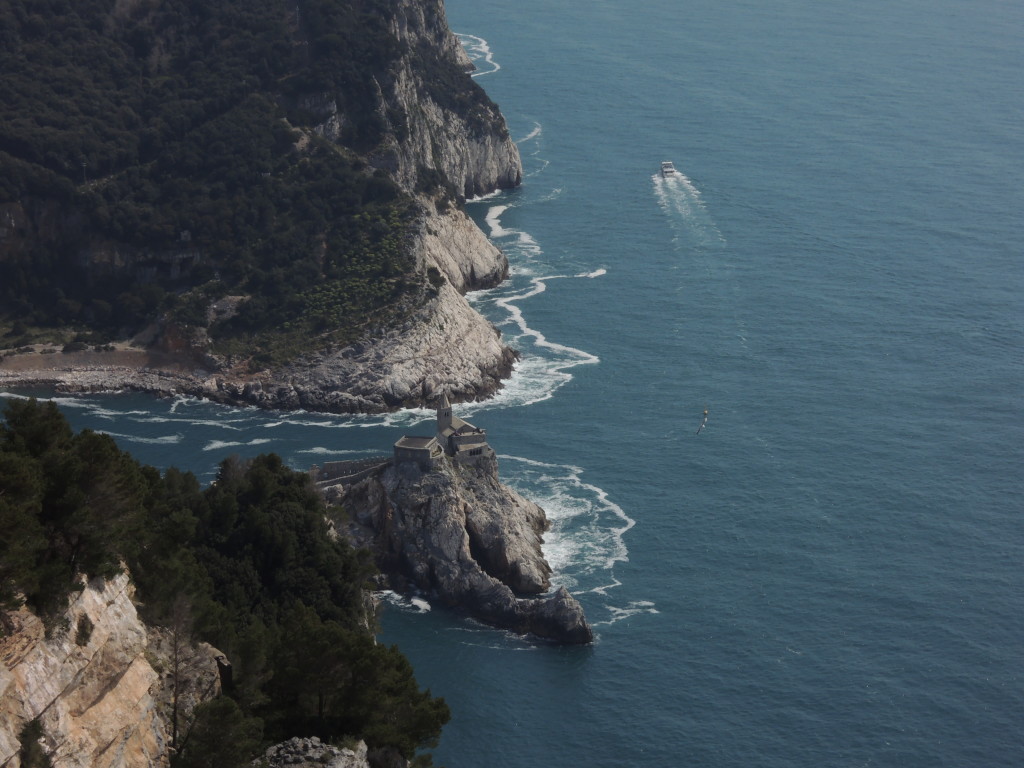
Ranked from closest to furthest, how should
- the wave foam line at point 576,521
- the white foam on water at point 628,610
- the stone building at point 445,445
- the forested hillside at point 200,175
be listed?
the white foam on water at point 628,610 → the wave foam line at point 576,521 → the stone building at point 445,445 → the forested hillside at point 200,175

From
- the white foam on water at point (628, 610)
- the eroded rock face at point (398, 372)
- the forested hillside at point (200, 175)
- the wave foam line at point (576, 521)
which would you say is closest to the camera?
the white foam on water at point (628, 610)

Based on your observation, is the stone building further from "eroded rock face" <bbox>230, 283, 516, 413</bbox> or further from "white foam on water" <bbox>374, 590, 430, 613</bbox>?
"eroded rock face" <bbox>230, 283, 516, 413</bbox>

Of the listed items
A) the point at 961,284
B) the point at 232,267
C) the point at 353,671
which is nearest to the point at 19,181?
Result: the point at 232,267

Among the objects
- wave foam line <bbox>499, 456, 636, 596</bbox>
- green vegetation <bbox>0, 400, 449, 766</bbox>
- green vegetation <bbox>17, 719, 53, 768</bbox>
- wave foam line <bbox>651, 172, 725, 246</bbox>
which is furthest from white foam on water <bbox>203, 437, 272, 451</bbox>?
green vegetation <bbox>17, 719, 53, 768</bbox>

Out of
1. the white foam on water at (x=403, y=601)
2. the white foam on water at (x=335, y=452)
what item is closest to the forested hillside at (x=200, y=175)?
the white foam on water at (x=335, y=452)

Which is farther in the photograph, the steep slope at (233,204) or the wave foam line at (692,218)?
the wave foam line at (692,218)

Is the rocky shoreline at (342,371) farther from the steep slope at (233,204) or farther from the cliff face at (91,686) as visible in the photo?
the cliff face at (91,686)

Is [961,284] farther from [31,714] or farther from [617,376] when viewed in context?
[31,714]

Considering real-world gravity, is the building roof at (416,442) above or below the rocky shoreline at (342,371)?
above

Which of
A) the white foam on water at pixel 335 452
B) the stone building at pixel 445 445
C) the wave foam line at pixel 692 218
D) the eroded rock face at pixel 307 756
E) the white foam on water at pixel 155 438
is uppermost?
the eroded rock face at pixel 307 756
